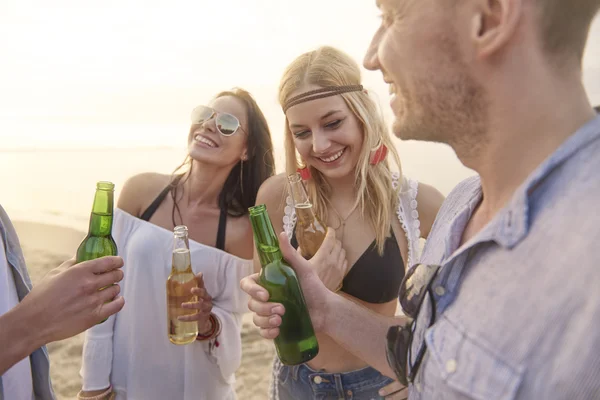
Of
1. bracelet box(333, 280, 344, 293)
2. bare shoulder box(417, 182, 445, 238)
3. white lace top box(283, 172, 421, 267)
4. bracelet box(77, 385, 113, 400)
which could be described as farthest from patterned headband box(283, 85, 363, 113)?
bracelet box(77, 385, 113, 400)

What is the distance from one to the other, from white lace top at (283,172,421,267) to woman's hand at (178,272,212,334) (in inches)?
24.6

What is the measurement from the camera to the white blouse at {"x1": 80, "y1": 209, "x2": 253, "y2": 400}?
9.36 feet

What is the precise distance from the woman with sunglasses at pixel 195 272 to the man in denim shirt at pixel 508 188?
1859mm

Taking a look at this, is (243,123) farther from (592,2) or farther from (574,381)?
(574,381)

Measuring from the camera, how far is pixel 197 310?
2.41 meters

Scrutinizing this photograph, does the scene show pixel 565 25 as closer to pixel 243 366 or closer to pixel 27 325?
pixel 27 325

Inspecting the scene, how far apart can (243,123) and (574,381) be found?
9.67ft

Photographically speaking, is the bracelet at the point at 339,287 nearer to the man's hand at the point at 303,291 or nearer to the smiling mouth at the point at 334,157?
the man's hand at the point at 303,291

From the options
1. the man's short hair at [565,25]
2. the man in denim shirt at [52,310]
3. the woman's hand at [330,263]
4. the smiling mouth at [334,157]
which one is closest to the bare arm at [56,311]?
the man in denim shirt at [52,310]

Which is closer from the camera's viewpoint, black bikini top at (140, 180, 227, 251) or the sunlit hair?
the sunlit hair

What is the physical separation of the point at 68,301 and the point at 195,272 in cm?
134

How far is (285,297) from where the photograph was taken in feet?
6.08

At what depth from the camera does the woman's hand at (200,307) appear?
230cm

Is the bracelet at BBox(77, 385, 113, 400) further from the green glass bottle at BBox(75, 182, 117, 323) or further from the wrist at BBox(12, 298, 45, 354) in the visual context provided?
the wrist at BBox(12, 298, 45, 354)
